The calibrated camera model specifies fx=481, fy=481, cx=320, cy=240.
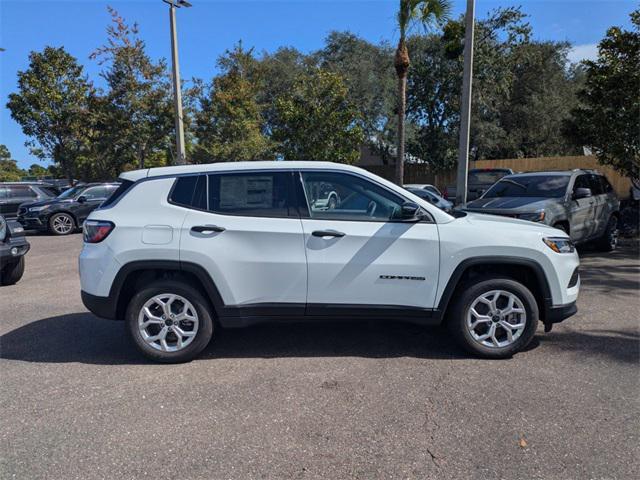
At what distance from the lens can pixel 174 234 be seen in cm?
423

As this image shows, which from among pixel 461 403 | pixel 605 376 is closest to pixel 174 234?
pixel 461 403

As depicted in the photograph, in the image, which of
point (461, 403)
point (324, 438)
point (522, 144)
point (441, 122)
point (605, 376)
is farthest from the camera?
point (522, 144)

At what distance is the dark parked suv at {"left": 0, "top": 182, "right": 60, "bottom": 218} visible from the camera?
642 inches

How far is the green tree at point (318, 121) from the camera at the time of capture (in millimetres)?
18641

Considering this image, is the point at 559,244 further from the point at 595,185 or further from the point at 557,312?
the point at 595,185

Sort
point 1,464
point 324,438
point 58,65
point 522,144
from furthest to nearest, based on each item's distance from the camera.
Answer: point 522,144 → point 58,65 → point 324,438 → point 1,464

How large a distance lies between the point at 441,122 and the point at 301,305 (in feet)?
87.3

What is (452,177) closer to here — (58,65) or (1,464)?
(58,65)

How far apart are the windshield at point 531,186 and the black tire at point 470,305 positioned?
5.18 meters

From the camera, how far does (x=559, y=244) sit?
446cm

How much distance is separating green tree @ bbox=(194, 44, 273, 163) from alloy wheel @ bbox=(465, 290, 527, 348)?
1628 cm

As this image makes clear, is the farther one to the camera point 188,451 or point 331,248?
point 331,248

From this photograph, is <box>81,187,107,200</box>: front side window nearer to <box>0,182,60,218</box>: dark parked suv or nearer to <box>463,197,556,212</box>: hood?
<box>0,182,60,218</box>: dark parked suv

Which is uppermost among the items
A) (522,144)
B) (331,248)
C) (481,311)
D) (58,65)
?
(58,65)
